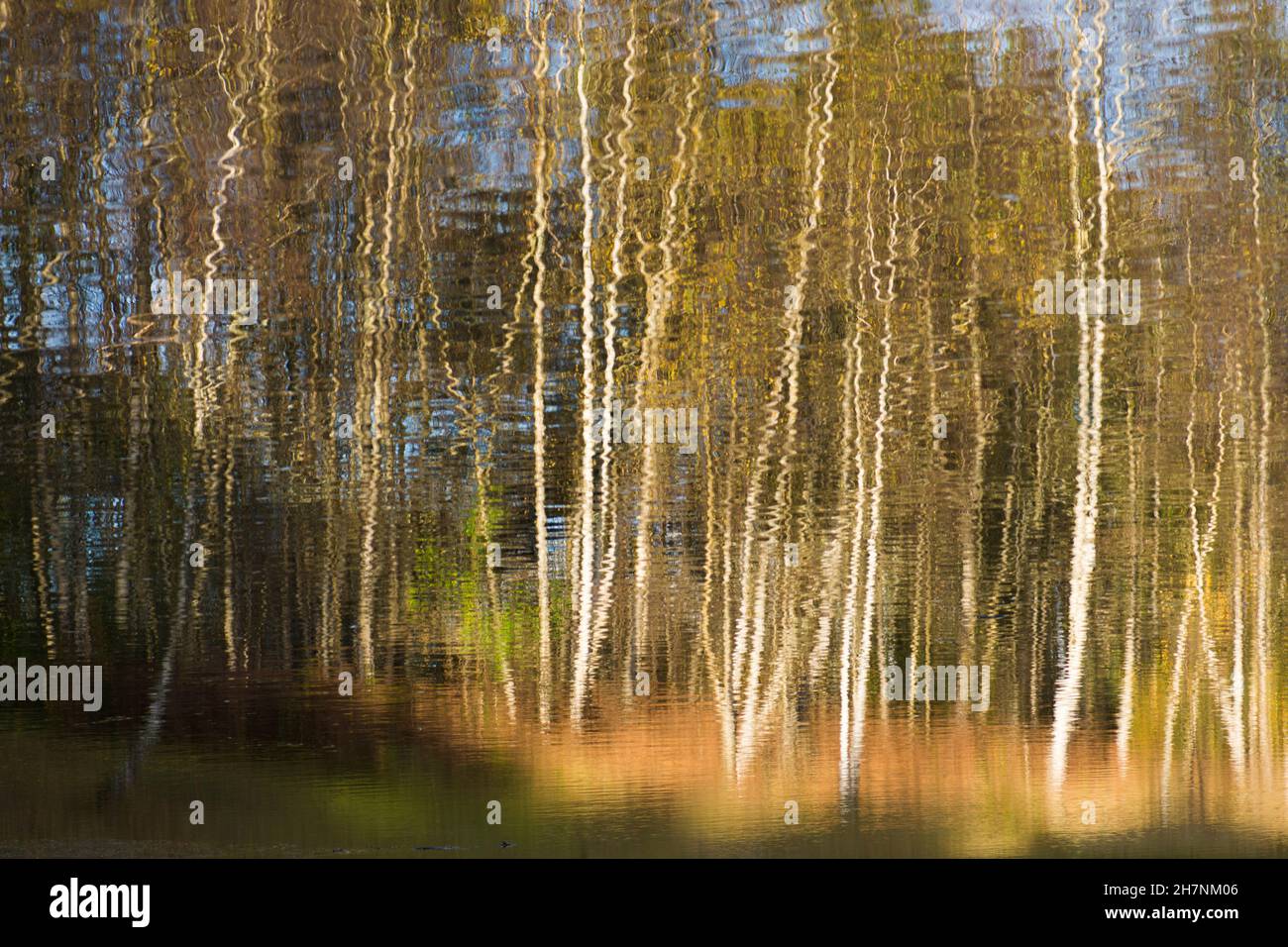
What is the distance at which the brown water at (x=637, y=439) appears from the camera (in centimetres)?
363

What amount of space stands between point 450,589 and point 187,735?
36.9 inches

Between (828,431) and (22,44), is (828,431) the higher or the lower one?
the lower one

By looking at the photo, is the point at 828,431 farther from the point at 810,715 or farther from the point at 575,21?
the point at 575,21

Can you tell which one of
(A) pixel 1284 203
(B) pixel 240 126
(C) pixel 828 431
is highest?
(B) pixel 240 126

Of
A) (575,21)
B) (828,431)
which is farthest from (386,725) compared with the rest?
(575,21)

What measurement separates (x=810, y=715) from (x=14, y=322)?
2738mm

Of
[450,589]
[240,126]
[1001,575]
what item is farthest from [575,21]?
[1001,575]

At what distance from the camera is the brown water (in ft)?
11.9

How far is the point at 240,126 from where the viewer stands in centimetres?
367

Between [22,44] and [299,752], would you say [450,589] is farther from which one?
[22,44]

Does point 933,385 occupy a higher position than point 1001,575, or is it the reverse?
point 933,385

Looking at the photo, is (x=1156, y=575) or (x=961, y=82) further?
(x=1156, y=575)

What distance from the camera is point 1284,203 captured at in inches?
144

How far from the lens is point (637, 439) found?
12.2 ft
